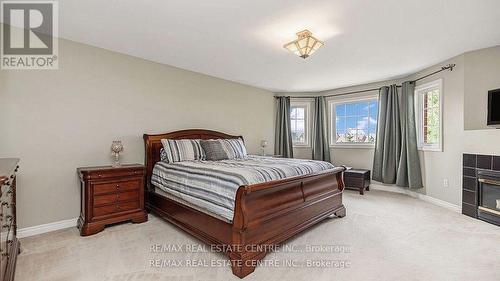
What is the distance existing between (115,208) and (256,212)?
195 cm

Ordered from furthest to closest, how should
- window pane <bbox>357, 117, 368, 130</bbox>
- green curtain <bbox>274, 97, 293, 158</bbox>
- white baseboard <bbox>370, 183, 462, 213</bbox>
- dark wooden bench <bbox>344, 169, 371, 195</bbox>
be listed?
1. green curtain <bbox>274, 97, 293, 158</bbox>
2. window pane <bbox>357, 117, 368, 130</bbox>
3. dark wooden bench <bbox>344, 169, 371, 195</bbox>
4. white baseboard <bbox>370, 183, 462, 213</bbox>

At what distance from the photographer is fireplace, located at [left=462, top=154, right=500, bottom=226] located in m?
3.19

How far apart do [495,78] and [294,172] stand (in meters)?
3.23

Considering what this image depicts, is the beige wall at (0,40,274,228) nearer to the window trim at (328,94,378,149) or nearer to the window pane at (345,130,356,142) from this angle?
the window trim at (328,94,378,149)

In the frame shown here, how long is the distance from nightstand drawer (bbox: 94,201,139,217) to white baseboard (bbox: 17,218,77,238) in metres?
0.51

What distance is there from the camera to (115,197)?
9.97ft

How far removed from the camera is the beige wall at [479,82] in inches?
132

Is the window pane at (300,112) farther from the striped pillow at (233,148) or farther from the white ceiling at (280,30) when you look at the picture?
the striped pillow at (233,148)

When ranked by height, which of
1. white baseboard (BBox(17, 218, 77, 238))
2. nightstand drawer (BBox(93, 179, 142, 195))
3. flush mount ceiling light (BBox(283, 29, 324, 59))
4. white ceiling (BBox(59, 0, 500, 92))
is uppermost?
white ceiling (BBox(59, 0, 500, 92))

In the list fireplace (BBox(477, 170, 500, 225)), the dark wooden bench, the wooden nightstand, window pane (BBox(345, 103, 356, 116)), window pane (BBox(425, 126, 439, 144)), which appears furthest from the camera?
window pane (BBox(345, 103, 356, 116))

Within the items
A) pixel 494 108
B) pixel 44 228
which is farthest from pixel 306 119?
pixel 44 228

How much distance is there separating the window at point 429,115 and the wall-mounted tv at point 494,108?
792 mm

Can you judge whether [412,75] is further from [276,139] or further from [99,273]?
[99,273]

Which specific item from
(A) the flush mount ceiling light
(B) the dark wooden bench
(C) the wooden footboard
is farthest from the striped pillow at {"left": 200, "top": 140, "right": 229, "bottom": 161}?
(B) the dark wooden bench
